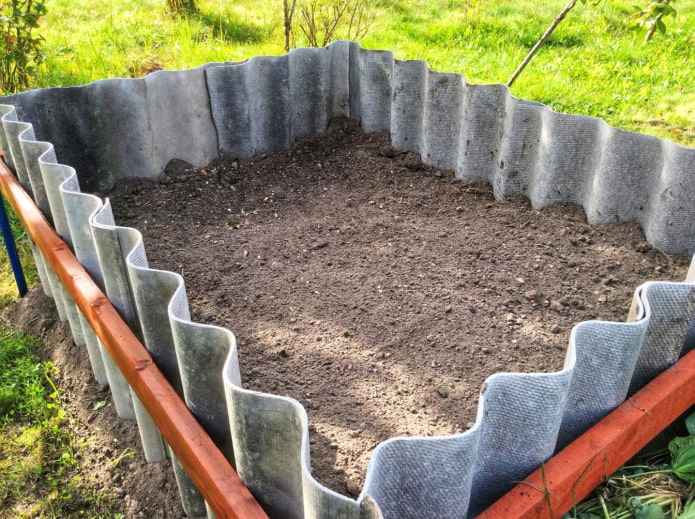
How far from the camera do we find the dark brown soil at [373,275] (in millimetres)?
2438

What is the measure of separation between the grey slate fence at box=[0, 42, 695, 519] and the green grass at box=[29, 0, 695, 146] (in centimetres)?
113

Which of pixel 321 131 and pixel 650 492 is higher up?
pixel 321 131

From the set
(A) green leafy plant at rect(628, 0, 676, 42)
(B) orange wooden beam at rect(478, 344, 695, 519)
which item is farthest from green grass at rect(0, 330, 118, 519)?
(A) green leafy plant at rect(628, 0, 676, 42)

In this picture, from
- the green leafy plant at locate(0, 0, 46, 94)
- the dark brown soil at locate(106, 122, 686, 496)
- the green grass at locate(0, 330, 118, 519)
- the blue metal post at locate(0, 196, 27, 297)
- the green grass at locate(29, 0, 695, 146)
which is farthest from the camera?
the green grass at locate(29, 0, 695, 146)

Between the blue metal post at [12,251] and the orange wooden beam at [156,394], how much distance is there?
2.20ft

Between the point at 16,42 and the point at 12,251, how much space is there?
1.77 meters

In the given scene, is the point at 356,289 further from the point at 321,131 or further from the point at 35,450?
the point at 321,131

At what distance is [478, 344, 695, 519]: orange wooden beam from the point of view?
1.75 meters

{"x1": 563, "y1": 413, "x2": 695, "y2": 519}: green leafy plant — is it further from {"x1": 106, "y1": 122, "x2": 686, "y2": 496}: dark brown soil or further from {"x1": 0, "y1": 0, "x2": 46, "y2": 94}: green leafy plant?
{"x1": 0, "y1": 0, "x2": 46, "y2": 94}: green leafy plant

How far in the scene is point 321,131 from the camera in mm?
4445

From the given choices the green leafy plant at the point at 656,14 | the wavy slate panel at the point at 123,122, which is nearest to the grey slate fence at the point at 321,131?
the wavy slate panel at the point at 123,122

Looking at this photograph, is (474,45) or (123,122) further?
(474,45)

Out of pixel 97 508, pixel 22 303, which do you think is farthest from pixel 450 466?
pixel 22 303

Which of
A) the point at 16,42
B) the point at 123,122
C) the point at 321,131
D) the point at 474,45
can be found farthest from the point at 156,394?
the point at 474,45
